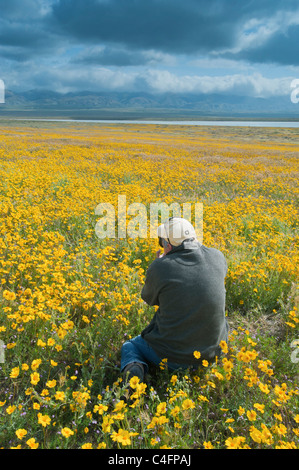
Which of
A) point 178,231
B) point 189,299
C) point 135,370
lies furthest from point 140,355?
point 178,231

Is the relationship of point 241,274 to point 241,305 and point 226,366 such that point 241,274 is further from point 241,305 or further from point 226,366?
point 226,366

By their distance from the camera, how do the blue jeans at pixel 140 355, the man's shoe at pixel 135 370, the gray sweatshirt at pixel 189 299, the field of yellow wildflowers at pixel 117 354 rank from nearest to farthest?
the field of yellow wildflowers at pixel 117 354 → the gray sweatshirt at pixel 189 299 → the man's shoe at pixel 135 370 → the blue jeans at pixel 140 355

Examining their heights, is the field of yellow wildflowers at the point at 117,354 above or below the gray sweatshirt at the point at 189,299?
below

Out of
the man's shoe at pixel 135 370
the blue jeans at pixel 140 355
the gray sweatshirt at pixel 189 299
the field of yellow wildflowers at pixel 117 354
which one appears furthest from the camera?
the blue jeans at pixel 140 355

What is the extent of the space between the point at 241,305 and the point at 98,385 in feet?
7.84

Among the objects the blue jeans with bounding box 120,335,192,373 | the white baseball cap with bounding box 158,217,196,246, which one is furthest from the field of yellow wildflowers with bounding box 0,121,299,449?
the white baseball cap with bounding box 158,217,196,246

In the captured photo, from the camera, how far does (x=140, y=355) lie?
9.80 ft

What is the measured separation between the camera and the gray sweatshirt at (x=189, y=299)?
2.55m

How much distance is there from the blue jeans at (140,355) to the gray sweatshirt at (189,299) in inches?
4.5

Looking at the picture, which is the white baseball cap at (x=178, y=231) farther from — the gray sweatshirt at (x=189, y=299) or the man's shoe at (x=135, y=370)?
the man's shoe at (x=135, y=370)

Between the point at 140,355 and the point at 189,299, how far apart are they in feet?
3.06

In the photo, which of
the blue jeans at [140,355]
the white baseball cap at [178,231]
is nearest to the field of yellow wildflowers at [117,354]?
the blue jeans at [140,355]

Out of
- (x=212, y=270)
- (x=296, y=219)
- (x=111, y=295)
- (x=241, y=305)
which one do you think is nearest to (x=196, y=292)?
(x=212, y=270)

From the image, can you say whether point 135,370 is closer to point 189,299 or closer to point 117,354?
point 117,354
